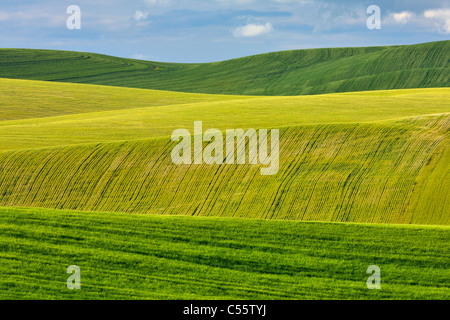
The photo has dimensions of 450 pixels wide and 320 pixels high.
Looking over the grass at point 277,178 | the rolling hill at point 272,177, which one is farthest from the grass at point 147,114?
the grass at point 277,178

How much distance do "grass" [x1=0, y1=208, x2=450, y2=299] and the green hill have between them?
8600 centimetres

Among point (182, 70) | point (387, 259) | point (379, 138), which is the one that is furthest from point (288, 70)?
point (387, 259)

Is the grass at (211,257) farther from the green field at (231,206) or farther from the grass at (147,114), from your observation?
the grass at (147,114)

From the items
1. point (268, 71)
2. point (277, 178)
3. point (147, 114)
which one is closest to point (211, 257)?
point (277, 178)

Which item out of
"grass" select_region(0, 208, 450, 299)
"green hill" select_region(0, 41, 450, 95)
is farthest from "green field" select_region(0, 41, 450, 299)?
"green hill" select_region(0, 41, 450, 95)

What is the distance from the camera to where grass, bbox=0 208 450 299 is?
12.2m

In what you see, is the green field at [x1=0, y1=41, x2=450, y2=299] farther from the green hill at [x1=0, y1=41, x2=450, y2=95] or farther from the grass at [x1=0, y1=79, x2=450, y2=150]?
the green hill at [x1=0, y1=41, x2=450, y2=95]

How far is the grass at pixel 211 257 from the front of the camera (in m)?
12.2

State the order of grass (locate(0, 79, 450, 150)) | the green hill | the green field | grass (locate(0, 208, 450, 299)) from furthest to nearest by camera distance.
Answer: the green hill < grass (locate(0, 79, 450, 150)) < the green field < grass (locate(0, 208, 450, 299))

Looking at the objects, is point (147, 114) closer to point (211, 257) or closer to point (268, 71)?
point (211, 257)

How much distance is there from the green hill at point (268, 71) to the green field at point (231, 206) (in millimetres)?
47375

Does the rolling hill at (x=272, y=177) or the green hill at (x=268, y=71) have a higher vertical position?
the green hill at (x=268, y=71)

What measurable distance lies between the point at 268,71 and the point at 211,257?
106 m

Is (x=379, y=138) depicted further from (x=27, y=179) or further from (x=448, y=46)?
(x=448, y=46)
